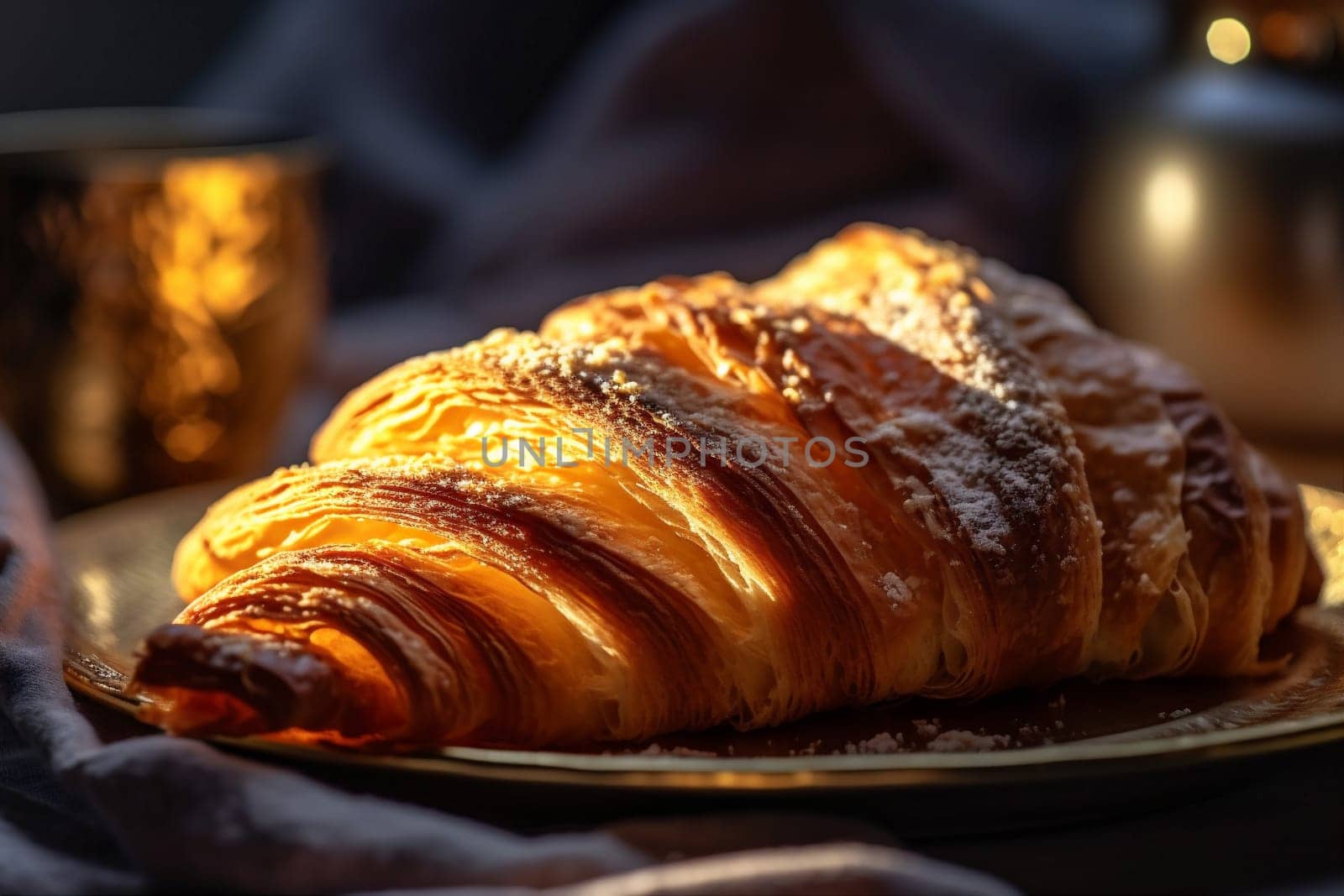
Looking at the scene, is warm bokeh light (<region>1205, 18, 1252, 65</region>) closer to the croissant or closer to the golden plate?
the golden plate

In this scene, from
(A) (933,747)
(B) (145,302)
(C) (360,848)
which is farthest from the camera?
(B) (145,302)

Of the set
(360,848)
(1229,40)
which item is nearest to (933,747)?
(360,848)

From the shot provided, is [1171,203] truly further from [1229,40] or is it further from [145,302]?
[145,302]

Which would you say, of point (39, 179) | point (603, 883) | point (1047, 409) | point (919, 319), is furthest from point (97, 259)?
point (603, 883)

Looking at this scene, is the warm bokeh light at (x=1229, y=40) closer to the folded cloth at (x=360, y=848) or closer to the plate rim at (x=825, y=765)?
the plate rim at (x=825, y=765)

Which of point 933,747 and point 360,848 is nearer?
point 360,848

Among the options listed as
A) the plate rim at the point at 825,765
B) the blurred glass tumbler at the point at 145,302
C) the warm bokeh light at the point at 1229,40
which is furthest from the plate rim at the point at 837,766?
the warm bokeh light at the point at 1229,40

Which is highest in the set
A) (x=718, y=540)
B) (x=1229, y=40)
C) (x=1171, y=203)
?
(x=1229, y=40)
